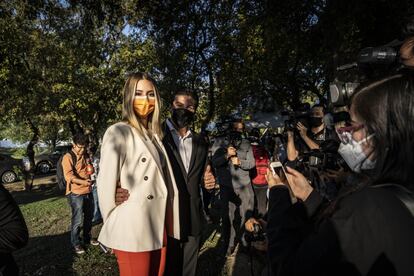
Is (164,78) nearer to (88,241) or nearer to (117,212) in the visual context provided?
(88,241)

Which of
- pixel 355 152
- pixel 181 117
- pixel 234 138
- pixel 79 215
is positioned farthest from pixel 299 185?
pixel 79 215

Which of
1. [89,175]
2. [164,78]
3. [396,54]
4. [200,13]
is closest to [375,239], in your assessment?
[396,54]

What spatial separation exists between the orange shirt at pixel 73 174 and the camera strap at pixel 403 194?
529 centimetres

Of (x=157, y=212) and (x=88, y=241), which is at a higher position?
(x=157, y=212)

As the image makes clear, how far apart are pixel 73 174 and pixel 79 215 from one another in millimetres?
692

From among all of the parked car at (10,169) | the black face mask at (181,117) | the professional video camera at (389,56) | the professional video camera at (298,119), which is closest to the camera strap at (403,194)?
the professional video camera at (389,56)

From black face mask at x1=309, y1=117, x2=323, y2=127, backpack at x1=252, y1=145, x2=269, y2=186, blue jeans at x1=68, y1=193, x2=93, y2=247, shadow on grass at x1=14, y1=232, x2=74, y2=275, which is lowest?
shadow on grass at x1=14, y1=232, x2=74, y2=275

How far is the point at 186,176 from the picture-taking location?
3.12m

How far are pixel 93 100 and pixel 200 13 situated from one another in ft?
28.7

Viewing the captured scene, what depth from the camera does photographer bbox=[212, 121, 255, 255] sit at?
4.97 meters

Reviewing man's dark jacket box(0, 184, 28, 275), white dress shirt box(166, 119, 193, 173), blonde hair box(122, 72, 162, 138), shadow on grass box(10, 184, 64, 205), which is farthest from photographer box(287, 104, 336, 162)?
shadow on grass box(10, 184, 64, 205)

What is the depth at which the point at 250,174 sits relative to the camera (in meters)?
5.38

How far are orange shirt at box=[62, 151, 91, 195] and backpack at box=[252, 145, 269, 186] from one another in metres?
2.83

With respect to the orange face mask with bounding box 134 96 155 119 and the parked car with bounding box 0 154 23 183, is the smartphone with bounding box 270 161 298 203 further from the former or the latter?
the parked car with bounding box 0 154 23 183
